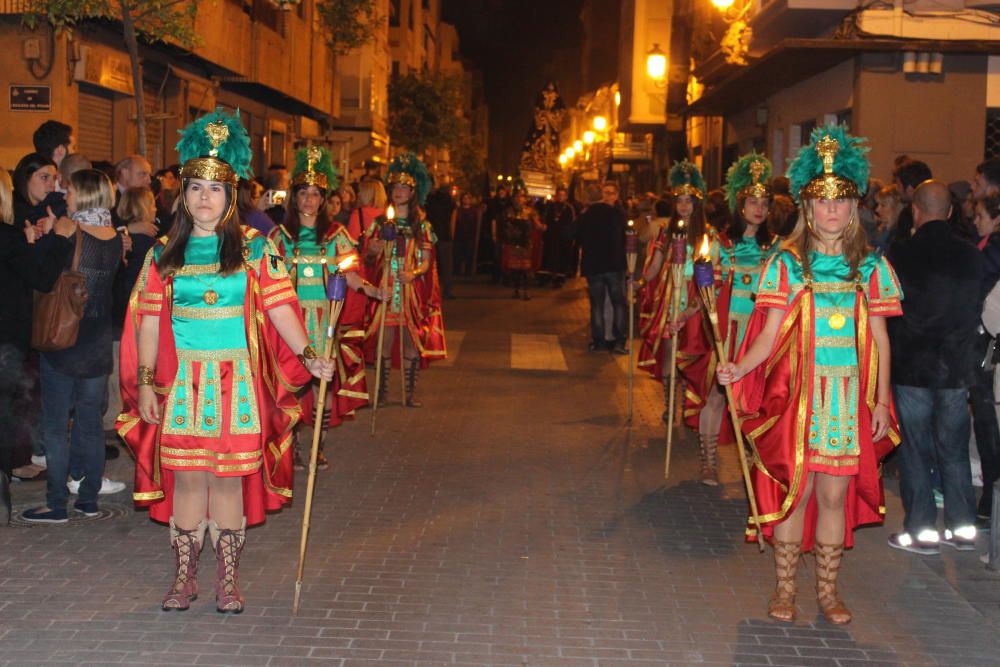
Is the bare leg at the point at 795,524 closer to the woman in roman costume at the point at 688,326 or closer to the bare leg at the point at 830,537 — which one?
the bare leg at the point at 830,537

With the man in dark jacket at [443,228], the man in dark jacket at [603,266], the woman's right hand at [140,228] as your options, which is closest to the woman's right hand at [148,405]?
the woman's right hand at [140,228]

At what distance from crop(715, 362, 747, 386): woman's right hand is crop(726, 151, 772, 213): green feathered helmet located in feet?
10.7

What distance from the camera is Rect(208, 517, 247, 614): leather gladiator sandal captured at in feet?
19.6

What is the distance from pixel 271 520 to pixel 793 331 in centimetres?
357

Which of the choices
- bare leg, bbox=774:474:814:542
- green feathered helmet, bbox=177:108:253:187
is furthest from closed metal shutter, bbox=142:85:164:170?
bare leg, bbox=774:474:814:542

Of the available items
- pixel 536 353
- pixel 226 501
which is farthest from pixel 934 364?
pixel 536 353

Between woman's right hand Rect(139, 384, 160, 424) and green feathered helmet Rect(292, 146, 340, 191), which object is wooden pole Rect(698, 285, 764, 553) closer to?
woman's right hand Rect(139, 384, 160, 424)

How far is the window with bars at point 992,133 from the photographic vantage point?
16.5 metres

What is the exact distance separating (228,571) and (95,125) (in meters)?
13.1

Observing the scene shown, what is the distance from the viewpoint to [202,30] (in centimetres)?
2052

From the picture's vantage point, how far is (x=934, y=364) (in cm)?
747

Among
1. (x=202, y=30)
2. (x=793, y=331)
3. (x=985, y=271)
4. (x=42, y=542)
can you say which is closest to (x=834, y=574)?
(x=793, y=331)

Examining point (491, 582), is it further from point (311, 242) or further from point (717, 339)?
point (311, 242)

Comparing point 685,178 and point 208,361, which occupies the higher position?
point 685,178
